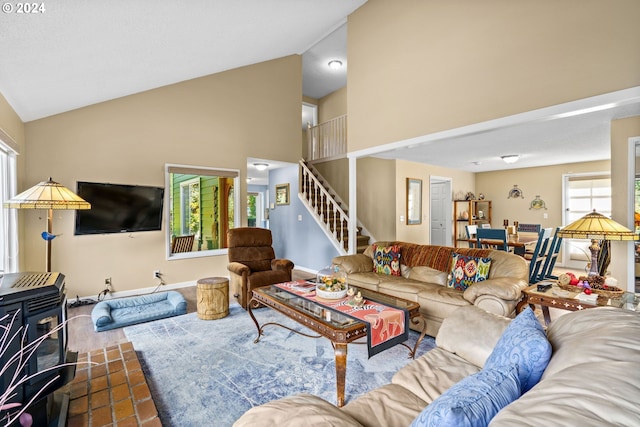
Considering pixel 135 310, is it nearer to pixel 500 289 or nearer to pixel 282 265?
pixel 282 265

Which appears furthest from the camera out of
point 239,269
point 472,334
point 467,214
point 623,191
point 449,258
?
point 467,214

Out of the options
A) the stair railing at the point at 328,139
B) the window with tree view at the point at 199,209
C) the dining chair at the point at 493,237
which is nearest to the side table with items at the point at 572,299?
the dining chair at the point at 493,237

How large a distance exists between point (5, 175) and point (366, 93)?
488 centimetres

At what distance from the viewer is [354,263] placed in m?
4.23

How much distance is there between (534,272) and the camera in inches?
185

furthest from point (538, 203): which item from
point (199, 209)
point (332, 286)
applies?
point (199, 209)

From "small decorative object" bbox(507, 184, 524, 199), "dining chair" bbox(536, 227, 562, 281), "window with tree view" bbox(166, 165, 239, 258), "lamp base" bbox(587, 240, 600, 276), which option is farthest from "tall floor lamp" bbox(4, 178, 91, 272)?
"small decorative object" bbox(507, 184, 524, 199)

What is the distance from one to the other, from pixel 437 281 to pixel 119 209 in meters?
4.56

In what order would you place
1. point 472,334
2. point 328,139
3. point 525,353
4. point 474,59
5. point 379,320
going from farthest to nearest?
point 328,139 → point 474,59 → point 379,320 → point 472,334 → point 525,353

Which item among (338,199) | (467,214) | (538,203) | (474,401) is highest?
(338,199)

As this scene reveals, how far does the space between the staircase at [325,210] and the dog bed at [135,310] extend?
117 inches

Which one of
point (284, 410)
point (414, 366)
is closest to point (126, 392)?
point (284, 410)

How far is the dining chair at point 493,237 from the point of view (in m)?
4.86

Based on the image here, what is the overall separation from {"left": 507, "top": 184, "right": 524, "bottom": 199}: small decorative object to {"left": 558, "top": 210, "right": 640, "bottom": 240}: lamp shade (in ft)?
17.4
